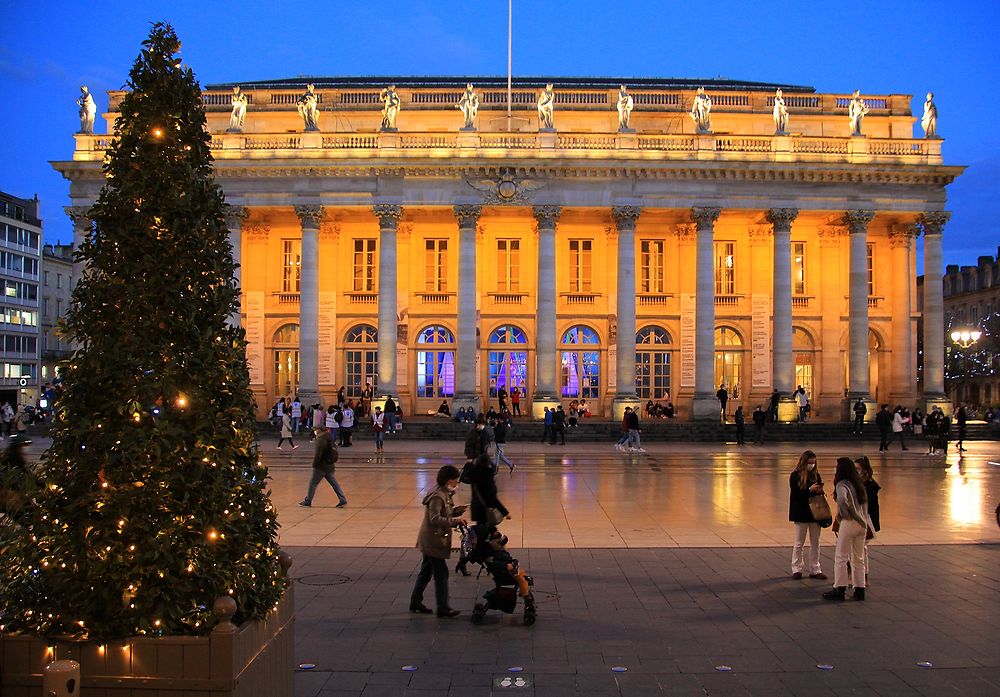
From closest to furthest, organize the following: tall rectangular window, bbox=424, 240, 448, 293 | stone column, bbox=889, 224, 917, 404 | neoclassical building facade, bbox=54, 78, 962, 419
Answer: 1. neoclassical building facade, bbox=54, 78, 962, 419
2. stone column, bbox=889, 224, 917, 404
3. tall rectangular window, bbox=424, 240, 448, 293

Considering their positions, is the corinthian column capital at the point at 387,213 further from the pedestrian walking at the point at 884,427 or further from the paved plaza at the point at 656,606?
the paved plaza at the point at 656,606

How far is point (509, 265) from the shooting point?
47.1 m

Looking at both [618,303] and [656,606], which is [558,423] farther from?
[656,606]

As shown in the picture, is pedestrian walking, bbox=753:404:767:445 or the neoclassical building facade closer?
pedestrian walking, bbox=753:404:767:445

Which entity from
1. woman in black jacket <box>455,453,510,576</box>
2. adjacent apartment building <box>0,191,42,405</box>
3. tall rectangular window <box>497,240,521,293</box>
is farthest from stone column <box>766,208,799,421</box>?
adjacent apartment building <box>0,191,42,405</box>

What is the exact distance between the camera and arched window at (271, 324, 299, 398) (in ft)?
154

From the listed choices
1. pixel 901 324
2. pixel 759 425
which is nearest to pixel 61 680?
pixel 759 425

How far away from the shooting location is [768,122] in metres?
47.6

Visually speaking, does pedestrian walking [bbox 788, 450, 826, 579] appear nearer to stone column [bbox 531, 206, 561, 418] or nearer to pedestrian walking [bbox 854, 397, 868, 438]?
pedestrian walking [bbox 854, 397, 868, 438]

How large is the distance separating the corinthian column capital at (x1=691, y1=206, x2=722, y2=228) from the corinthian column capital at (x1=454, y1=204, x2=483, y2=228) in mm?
9819

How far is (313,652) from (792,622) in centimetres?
466

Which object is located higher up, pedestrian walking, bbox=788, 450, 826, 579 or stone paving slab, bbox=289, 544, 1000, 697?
pedestrian walking, bbox=788, 450, 826, 579

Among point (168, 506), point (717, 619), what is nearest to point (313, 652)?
point (168, 506)

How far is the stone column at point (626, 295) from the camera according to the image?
4294 cm
